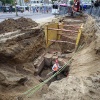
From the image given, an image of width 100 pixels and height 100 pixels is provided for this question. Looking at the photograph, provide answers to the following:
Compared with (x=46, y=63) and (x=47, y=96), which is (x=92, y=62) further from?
(x=46, y=63)

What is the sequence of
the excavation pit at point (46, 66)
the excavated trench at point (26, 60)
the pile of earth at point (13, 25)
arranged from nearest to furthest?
the excavated trench at point (26, 60), the excavation pit at point (46, 66), the pile of earth at point (13, 25)

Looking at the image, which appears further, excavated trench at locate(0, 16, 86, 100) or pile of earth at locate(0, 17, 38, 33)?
pile of earth at locate(0, 17, 38, 33)

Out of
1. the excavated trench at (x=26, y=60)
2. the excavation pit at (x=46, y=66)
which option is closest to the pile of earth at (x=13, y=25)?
the excavated trench at (x=26, y=60)

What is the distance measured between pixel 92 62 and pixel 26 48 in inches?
143

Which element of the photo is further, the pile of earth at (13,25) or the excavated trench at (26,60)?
the pile of earth at (13,25)

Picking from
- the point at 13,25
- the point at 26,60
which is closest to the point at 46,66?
the point at 26,60

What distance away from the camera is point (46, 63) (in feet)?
29.5

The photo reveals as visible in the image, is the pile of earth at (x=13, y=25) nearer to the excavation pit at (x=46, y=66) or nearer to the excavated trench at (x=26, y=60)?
the excavated trench at (x=26, y=60)

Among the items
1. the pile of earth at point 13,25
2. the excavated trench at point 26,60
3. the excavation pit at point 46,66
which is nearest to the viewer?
the excavated trench at point 26,60

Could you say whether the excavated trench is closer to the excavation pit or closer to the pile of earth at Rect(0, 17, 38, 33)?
the excavation pit

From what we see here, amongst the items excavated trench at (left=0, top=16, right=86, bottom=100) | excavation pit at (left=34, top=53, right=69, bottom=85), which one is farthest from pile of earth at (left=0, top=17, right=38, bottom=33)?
excavation pit at (left=34, top=53, right=69, bottom=85)

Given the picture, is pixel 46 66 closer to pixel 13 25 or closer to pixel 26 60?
pixel 26 60

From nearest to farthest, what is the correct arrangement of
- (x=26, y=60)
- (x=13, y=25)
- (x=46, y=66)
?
(x=26, y=60) → (x=46, y=66) → (x=13, y=25)

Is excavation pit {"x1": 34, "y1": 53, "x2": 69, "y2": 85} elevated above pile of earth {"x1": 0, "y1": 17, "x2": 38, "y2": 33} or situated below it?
below
